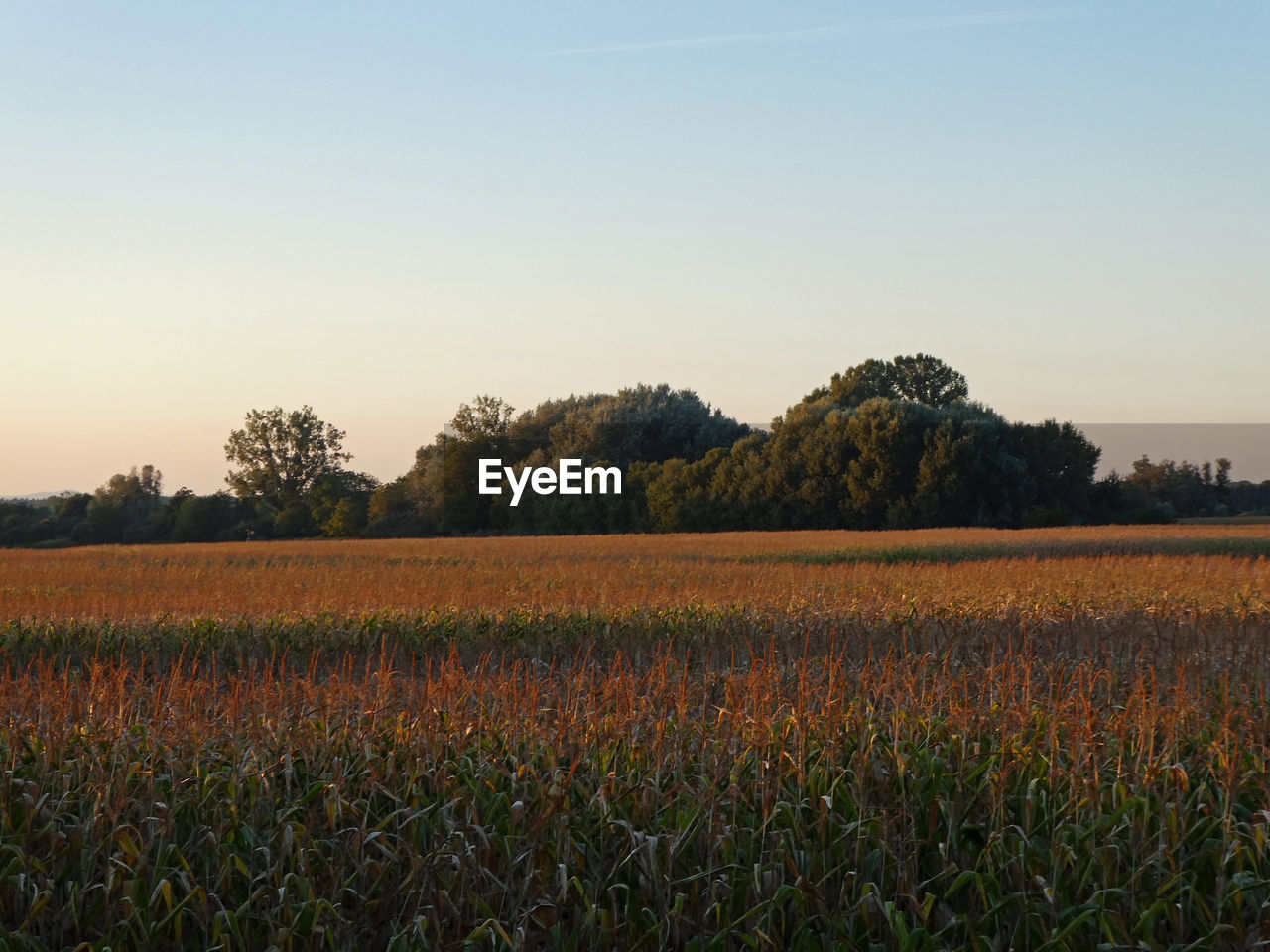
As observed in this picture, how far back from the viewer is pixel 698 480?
71562mm

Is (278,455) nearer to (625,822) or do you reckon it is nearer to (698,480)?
(698,480)

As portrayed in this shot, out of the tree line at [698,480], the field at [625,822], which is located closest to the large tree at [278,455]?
the tree line at [698,480]

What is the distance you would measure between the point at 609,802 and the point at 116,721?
3427mm

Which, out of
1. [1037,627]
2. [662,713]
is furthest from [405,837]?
[1037,627]

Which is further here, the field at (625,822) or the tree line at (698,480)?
the tree line at (698,480)

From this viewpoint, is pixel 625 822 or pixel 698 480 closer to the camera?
pixel 625 822

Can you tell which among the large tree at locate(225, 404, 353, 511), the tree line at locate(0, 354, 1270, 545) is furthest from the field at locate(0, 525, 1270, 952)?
the large tree at locate(225, 404, 353, 511)

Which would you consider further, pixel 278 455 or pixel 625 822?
pixel 278 455

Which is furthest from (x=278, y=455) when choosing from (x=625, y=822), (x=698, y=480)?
(x=625, y=822)

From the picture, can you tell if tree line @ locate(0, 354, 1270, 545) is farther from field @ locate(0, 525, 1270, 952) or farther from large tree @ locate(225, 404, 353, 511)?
field @ locate(0, 525, 1270, 952)

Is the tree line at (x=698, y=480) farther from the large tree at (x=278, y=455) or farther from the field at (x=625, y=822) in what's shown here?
the field at (x=625, y=822)

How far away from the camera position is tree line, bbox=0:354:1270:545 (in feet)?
210

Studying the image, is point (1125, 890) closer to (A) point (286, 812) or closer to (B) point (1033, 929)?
(B) point (1033, 929)

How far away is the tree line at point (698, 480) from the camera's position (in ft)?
210
